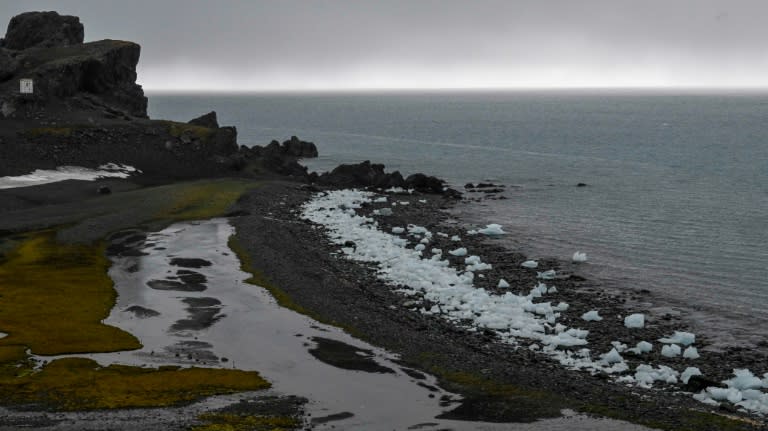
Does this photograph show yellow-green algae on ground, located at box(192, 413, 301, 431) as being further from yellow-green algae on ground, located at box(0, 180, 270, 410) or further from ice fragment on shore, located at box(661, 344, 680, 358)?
ice fragment on shore, located at box(661, 344, 680, 358)

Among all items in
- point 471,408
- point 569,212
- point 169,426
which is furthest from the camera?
point 569,212

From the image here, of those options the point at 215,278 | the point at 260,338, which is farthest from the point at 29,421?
the point at 215,278

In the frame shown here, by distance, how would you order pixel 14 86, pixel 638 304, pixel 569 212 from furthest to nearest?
pixel 14 86 < pixel 569 212 < pixel 638 304

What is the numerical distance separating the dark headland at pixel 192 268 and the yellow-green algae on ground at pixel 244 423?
7cm

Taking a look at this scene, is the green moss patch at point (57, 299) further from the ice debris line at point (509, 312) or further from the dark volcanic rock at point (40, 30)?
the dark volcanic rock at point (40, 30)

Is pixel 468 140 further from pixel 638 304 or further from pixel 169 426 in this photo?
pixel 169 426

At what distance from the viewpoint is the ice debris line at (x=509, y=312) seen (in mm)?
30266

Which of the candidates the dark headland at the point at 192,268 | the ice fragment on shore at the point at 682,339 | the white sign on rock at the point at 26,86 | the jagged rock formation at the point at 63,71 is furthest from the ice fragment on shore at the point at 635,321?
the white sign on rock at the point at 26,86

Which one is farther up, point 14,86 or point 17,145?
point 14,86

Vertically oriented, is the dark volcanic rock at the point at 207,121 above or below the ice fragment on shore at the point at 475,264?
above

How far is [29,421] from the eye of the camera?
24906mm

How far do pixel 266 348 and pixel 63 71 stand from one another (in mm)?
84229

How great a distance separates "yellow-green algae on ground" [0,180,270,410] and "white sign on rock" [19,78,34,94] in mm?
52965

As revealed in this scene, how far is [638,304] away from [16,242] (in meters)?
42.9
